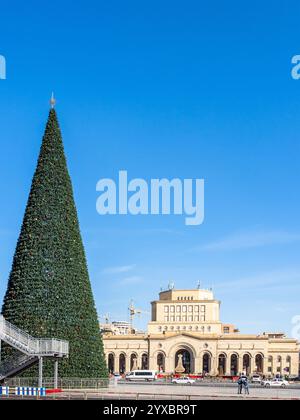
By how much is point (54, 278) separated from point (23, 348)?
6611 mm

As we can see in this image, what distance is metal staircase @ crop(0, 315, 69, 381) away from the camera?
44.5m

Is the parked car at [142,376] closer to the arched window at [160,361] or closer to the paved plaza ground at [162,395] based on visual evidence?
the arched window at [160,361]

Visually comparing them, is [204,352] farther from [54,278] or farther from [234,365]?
[54,278]

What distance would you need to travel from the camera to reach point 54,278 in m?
49.8

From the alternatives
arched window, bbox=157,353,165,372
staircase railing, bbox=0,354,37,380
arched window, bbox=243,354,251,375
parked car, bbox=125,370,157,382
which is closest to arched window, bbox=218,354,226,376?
arched window, bbox=243,354,251,375

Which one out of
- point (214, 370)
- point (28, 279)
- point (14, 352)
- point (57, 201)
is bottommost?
point (214, 370)

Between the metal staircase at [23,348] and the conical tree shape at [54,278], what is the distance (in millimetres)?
2211

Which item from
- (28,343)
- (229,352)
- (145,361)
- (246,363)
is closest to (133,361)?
(145,361)

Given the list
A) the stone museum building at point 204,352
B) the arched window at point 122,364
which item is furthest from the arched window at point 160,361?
the arched window at point 122,364
